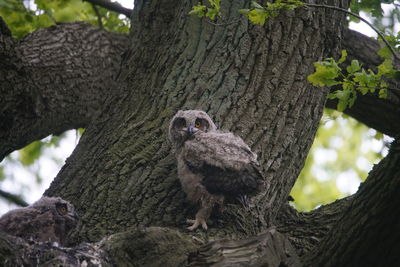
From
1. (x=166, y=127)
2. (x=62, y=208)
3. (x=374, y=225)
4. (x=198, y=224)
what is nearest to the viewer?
(x=374, y=225)

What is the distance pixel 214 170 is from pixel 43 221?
1.33 metres

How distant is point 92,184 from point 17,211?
0.57 meters

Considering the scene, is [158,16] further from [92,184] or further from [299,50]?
[92,184]

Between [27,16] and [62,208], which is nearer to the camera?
→ [62,208]

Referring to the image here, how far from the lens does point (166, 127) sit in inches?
180

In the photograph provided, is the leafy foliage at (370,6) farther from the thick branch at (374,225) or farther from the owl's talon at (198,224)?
the owl's talon at (198,224)

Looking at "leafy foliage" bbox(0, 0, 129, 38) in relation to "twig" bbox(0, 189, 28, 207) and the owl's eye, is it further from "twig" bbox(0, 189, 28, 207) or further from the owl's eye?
the owl's eye

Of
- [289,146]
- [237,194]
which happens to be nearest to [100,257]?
[237,194]

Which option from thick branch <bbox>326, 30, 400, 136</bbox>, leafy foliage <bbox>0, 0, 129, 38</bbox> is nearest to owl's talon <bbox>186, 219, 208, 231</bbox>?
thick branch <bbox>326, 30, 400, 136</bbox>

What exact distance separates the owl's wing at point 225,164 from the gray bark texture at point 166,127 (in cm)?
22

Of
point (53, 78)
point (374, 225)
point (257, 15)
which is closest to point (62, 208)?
point (257, 15)

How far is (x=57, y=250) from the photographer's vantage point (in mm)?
2975

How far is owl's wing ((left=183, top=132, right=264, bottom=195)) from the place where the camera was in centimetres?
388

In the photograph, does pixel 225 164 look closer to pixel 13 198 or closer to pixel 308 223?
pixel 308 223
